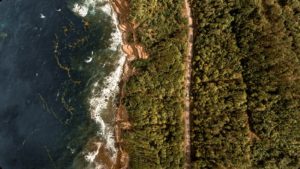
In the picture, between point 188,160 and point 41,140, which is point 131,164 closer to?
point 188,160

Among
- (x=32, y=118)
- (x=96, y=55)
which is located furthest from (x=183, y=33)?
(x=32, y=118)

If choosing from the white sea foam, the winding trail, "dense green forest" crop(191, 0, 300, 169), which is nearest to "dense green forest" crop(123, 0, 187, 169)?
the winding trail

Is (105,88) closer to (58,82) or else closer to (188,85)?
(58,82)

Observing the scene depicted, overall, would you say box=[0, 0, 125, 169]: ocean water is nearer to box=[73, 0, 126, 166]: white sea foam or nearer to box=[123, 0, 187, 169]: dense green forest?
box=[73, 0, 126, 166]: white sea foam

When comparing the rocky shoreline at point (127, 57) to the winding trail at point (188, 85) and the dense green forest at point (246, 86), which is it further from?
the dense green forest at point (246, 86)

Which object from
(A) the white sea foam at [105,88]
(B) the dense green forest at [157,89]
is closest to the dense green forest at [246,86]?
(B) the dense green forest at [157,89]

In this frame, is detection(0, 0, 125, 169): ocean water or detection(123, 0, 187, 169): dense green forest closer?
detection(123, 0, 187, 169): dense green forest
